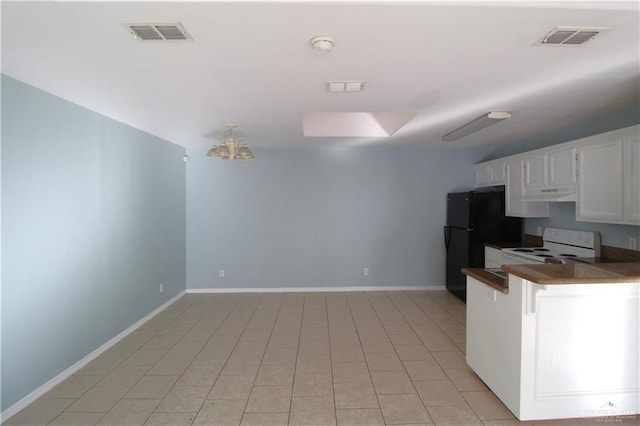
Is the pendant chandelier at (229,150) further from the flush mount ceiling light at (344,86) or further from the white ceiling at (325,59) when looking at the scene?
the flush mount ceiling light at (344,86)

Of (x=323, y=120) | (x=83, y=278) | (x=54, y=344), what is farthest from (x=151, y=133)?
(x=54, y=344)

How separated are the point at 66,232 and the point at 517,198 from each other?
16.7 ft

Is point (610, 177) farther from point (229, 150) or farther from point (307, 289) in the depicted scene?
point (307, 289)

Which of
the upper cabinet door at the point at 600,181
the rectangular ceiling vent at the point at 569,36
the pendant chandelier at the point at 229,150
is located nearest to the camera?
the rectangular ceiling vent at the point at 569,36

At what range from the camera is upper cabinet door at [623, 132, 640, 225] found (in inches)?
102

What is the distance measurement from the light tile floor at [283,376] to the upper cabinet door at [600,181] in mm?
1737

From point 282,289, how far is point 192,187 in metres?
2.30

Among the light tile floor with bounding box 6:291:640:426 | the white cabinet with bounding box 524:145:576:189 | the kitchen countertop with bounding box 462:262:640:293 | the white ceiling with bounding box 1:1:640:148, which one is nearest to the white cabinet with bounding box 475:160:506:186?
the white cabinet with bounding box 524:145:576:189

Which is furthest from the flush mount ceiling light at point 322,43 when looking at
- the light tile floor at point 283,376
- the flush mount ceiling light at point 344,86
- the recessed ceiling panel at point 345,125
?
the recessed ceiling panel at point 345,125

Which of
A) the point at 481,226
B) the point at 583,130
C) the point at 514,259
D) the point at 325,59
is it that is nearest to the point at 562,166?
the point at 583,130

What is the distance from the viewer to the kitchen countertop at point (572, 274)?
195 centimetres

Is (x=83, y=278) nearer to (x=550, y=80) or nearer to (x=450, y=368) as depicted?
(x=450, y=368)

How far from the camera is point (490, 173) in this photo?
4.77 meters

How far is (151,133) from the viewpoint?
405 centimetres
